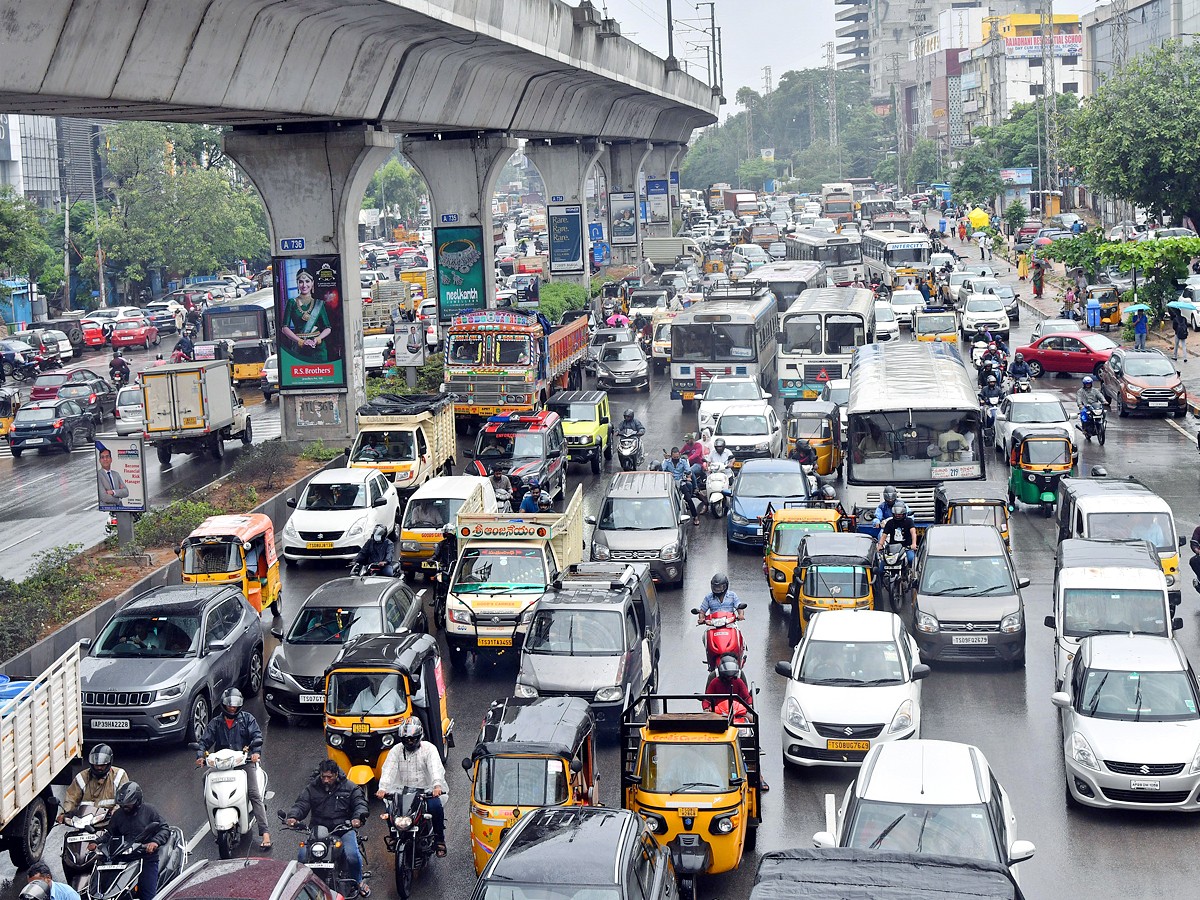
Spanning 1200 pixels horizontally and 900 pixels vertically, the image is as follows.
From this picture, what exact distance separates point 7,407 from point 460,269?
14.2 metres

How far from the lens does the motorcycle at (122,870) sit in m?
12.3

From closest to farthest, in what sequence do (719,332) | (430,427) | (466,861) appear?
(466,861) < (430,427) < (719,332)

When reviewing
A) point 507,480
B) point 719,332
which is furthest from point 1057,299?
point 507,480

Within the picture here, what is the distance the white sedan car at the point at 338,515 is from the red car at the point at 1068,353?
23.7 metres

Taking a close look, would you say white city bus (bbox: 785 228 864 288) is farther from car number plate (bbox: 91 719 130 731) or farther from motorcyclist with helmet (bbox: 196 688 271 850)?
motorcyclist with helmet (bbox: 196 688 271 850)

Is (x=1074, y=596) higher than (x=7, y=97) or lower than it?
lower

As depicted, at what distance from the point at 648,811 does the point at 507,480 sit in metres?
15.4

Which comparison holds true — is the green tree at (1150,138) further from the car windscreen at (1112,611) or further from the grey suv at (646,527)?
the car windscreen at (1112,611)

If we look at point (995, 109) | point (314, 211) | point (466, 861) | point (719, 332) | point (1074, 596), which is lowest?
point (466, 861)

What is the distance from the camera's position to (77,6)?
2109 cm

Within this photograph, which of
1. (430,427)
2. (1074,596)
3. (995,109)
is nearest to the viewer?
(1074,596)

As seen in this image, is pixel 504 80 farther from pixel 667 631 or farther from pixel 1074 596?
pixel 1074 596

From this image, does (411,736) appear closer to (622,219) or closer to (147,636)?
(147,636)

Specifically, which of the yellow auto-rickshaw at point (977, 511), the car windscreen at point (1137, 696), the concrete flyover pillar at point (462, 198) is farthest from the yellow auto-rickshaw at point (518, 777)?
the concrete flyover pillar at point (462, 198)
